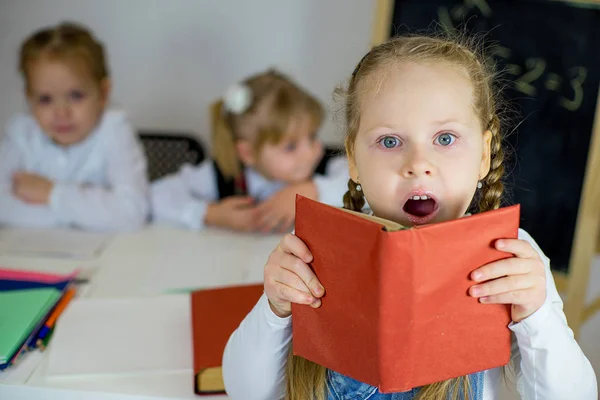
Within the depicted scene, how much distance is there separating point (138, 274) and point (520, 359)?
0.75 m

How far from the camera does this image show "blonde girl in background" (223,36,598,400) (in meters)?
0.75

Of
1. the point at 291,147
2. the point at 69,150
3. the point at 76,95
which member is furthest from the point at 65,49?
the point at 291,147

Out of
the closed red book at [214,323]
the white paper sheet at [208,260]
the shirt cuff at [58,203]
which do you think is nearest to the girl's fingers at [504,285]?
the closed red book at [214,323]

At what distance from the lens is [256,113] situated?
1.63 meters

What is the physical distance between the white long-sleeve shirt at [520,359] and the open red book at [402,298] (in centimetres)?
4

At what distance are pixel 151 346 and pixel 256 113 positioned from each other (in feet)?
2.36

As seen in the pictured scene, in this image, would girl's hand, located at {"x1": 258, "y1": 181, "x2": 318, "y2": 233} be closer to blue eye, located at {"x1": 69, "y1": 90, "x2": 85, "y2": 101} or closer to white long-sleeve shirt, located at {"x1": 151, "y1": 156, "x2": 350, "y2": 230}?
white long-sleeve shirt, located at {"x1": 151, "y1": 156, "x2": 350, "y2": 230}

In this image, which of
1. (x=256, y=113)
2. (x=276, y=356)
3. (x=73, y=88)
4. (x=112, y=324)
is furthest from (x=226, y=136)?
(x=276, y=356)

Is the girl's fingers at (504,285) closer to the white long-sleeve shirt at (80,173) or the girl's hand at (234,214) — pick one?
the girl's hand at (234,214)

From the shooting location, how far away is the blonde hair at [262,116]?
5.29ft

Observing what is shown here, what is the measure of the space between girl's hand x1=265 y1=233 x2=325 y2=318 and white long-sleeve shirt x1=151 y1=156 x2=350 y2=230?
75 cm

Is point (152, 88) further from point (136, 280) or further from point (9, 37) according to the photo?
point (136, 280)

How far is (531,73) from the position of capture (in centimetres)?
156

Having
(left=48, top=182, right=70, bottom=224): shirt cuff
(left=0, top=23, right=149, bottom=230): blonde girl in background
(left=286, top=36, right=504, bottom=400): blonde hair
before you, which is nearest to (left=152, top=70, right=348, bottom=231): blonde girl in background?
(left=0, top=23, right=149, bottom=230): blonde girl in background
